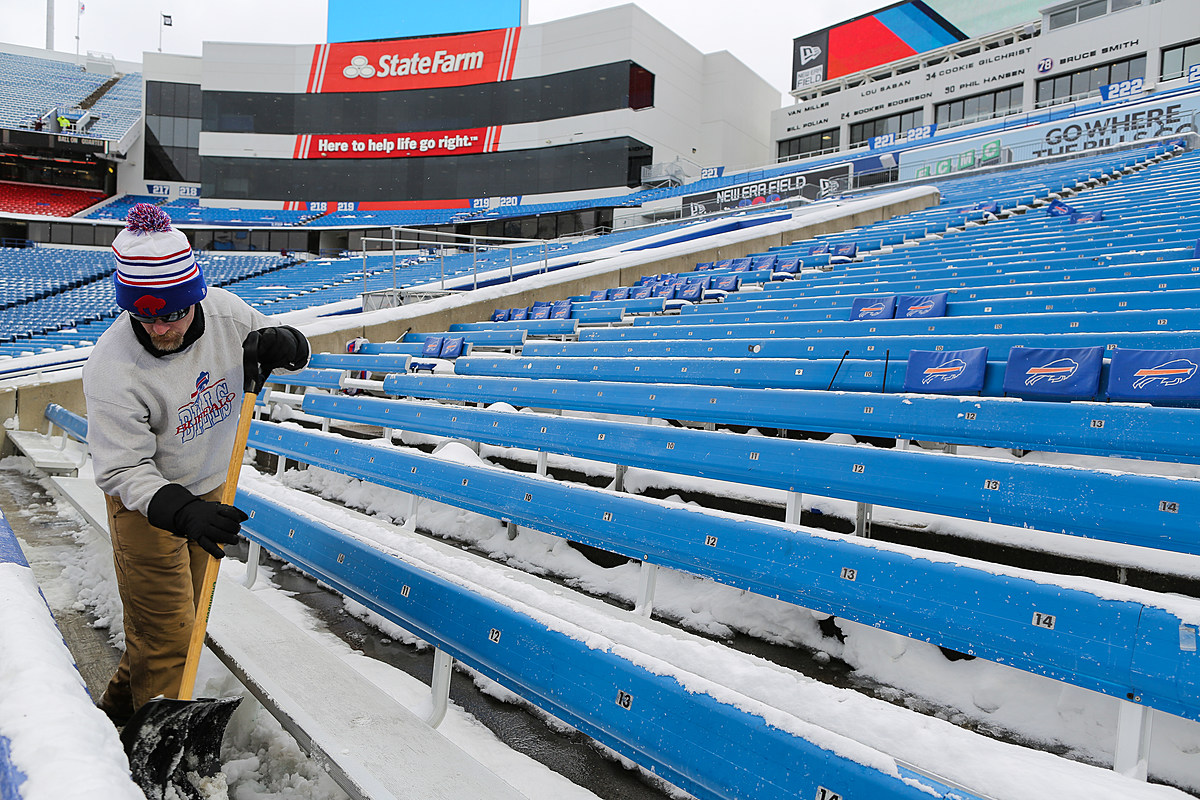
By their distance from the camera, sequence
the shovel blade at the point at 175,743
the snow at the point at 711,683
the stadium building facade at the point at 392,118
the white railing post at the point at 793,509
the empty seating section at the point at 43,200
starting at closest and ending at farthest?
the snow at the point at 711,683 < the shovel blade at the point at 175,743 < the white railing post at the point at 793,509 < the empty seating section at the point at 43,200 < the stadium building facade at the point at 392,118

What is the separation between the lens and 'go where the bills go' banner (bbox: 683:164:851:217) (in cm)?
1892

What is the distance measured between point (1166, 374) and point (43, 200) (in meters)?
35.3

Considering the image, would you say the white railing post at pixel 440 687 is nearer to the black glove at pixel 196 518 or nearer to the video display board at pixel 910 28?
the black glove at pixel 196 518

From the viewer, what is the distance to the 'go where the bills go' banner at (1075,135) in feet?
47.3

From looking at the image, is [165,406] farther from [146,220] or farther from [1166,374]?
[1166,374]

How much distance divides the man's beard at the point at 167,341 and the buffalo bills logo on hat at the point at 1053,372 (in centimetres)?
284

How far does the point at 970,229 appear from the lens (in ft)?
29.1

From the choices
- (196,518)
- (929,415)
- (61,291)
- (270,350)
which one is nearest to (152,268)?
(270,350)

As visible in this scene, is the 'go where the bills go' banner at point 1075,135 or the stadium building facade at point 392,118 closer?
the 'go where the bills go' banner at point 1075,135

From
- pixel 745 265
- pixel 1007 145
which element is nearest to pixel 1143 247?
pixel 745 265

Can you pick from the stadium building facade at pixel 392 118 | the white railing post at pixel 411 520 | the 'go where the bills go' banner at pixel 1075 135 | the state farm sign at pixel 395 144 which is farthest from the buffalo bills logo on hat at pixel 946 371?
the state farm sign at pixel 395 144

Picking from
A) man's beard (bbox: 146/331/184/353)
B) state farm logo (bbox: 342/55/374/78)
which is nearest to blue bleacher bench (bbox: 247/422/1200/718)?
man's beard (bbox: 146/331/184/353)

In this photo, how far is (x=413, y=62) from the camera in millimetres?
28906

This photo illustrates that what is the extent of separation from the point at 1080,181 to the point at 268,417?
11.8 metres
